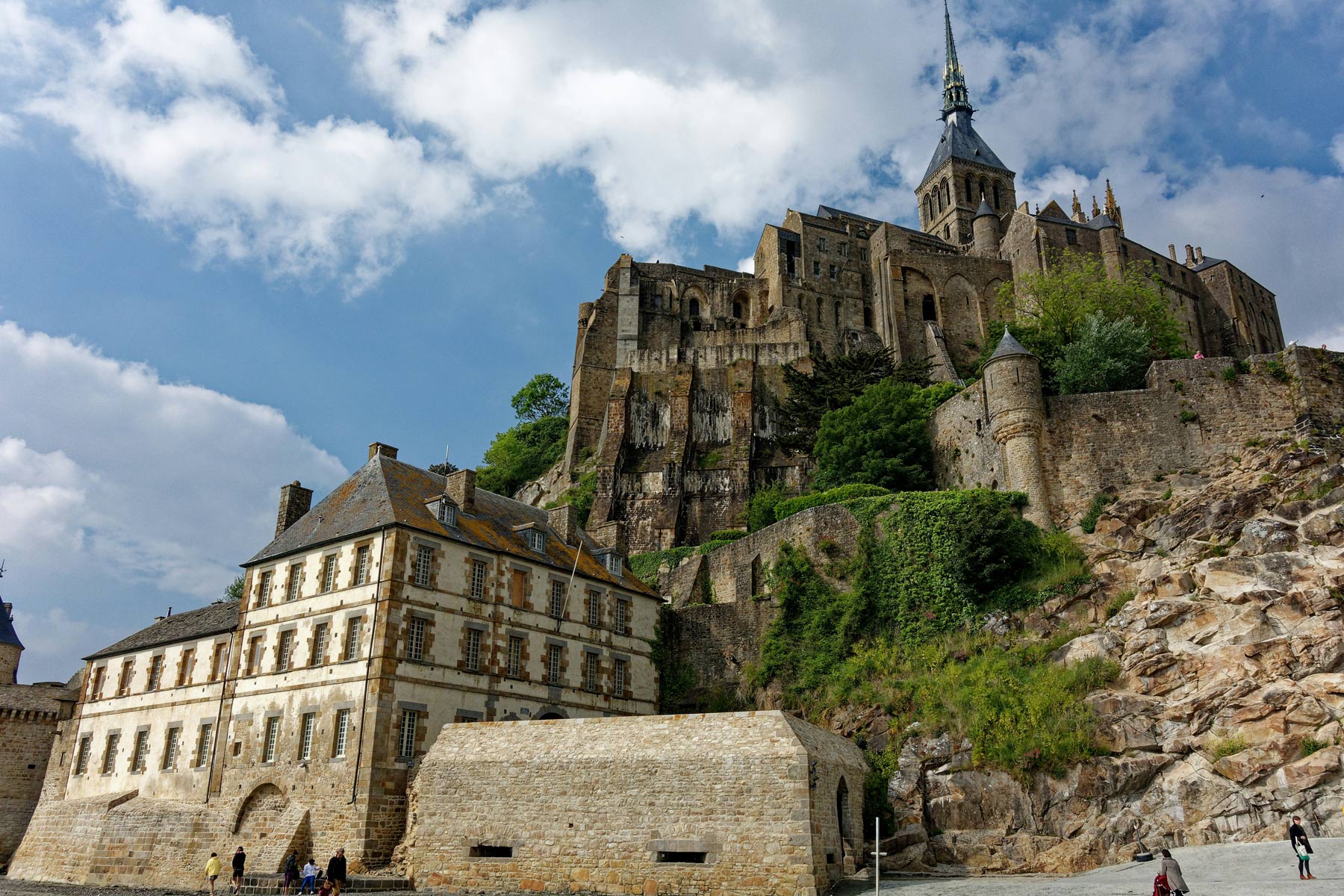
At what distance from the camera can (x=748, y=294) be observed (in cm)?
6488

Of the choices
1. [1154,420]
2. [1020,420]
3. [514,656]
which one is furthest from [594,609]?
[1154,420]

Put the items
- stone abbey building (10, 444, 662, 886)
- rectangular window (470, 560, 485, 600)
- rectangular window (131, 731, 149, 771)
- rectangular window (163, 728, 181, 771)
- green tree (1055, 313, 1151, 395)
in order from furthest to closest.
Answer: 1. green tree (1055, 313, 1151, 395)
2. rectangular window (131, 731, 149, 771)
3. rectangular window (163, 728, 181, 771)
4. rectangular window (470, 560, 485, 600)
5. stone abbey building (10, 444, 662, 886)

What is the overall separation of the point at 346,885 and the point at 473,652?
6899 millimetres

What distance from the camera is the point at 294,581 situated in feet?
94.4

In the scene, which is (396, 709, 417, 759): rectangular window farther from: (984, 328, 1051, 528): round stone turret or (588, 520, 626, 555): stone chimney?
(984, 328, 1051, 528): round stone turret

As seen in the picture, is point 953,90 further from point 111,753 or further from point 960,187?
point 111,753

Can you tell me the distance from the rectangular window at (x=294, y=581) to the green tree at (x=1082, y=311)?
2569 centimetres

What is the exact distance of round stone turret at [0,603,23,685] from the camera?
43.9 m

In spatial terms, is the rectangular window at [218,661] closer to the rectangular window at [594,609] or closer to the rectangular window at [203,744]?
the rectangular window at [203,744]

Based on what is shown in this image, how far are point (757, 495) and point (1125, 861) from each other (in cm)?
2419

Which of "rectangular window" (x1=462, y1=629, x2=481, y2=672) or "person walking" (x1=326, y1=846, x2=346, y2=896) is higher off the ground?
"rectangular window" (x1=462, y1=629, x2=481, y2=672)

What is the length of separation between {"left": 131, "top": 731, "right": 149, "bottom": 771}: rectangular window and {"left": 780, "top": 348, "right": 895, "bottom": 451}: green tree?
85.5 ft

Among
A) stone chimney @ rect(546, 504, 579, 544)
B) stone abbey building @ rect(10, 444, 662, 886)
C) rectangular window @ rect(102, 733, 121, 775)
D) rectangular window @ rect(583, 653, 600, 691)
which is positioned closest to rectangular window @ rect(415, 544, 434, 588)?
stone abbey building @ rect(10, 444, 662, 886)

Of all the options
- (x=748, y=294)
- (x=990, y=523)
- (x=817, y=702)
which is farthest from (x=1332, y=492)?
(x=748, y=294)
